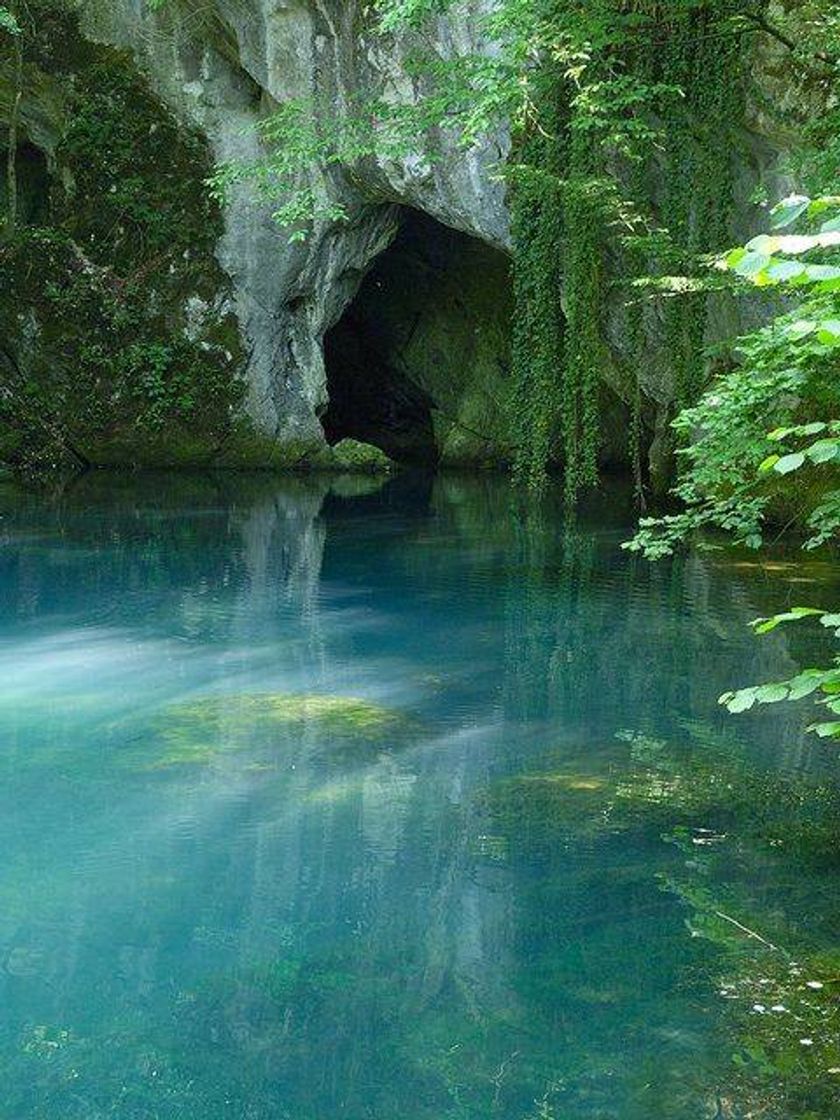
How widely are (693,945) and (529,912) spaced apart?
1.89 ft

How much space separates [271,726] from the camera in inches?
249

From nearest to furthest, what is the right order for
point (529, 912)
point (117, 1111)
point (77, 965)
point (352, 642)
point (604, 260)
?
point (117, 1111) < point (77, 965) < point (529, 912) < point (352, 642) < point (604, 260)

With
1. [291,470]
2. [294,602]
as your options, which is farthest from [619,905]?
[291,470]

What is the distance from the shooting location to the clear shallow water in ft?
11.0

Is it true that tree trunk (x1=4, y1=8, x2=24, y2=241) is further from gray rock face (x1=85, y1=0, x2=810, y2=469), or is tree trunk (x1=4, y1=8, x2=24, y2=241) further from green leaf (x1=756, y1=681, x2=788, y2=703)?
green leaf (x1=756, y1=681, x2=788, y2=703)

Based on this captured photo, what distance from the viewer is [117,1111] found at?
3.14 meters

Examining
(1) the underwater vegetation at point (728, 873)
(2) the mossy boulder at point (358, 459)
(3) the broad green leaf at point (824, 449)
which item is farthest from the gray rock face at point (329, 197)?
(3) the broad green leaf at point (824, 449)

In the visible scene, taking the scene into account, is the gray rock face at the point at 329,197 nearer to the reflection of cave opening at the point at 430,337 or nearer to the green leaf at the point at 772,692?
the reflection of cave opening at the point at 430,337

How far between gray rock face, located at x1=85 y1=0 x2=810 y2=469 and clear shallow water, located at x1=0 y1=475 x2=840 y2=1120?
8.14 m

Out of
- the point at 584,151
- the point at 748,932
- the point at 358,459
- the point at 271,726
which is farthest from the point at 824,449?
the point at 358,459

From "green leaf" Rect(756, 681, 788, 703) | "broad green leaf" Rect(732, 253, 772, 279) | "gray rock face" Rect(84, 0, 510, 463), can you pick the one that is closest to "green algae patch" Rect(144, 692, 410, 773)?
"green leaf" Rect(756, 681, 788, 703)

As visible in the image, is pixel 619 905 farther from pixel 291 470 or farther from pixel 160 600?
pixel 291 470

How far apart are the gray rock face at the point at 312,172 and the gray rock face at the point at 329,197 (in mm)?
22

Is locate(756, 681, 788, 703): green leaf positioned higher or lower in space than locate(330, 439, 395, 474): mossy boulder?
lower
